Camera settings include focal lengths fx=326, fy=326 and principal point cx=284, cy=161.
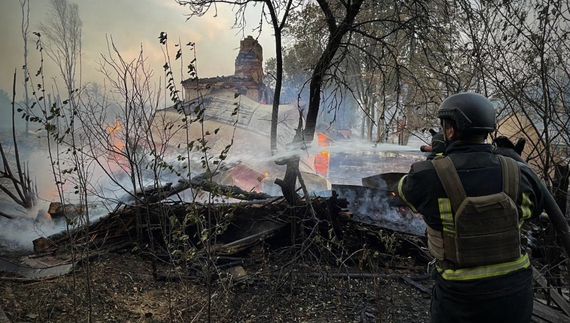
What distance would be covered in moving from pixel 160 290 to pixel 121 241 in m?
1.84

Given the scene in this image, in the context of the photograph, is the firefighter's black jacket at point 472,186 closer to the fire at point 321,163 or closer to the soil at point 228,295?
the soil at point 228,295

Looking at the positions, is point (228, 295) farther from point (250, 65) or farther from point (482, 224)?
point (250, 65)

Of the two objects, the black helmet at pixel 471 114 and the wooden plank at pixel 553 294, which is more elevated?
the black helmet at pixel 471 114

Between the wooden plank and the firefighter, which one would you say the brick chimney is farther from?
the firefighter

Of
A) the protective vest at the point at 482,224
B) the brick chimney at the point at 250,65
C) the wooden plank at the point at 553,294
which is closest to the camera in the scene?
the protective vest at the point at 482,224

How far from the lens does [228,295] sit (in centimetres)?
359

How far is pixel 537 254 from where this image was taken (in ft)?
17.2

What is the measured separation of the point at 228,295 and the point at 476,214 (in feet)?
8.95

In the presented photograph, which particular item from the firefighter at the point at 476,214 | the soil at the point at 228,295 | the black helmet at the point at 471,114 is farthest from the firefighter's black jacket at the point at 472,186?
the soil at the point at 228,295

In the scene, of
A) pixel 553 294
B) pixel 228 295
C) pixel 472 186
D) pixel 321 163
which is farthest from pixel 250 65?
pixel 472 186

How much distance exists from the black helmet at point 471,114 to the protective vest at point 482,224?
0.23 m

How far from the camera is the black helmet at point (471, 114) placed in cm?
195

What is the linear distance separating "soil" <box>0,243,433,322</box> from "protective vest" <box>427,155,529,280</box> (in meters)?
1.83

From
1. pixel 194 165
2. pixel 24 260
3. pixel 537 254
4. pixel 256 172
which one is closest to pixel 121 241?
pixel 24 260
